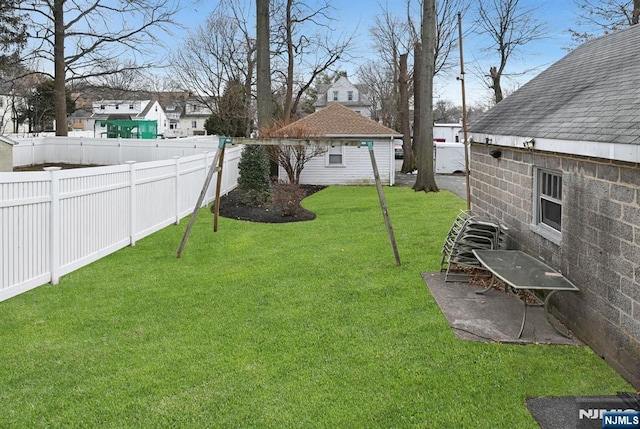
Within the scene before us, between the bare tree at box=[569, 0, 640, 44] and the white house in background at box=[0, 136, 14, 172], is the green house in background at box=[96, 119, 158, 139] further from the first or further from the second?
the bare tree at box=[569, 0, 640, 44]

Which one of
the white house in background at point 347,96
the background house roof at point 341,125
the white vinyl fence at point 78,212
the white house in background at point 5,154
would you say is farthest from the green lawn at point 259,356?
the white house in background at point 347,96

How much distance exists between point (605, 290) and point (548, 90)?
175 inches

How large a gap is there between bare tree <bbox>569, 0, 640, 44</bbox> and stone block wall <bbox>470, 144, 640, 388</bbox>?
728 inches

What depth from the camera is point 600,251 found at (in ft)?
16.8

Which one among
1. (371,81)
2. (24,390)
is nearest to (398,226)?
(24,390)

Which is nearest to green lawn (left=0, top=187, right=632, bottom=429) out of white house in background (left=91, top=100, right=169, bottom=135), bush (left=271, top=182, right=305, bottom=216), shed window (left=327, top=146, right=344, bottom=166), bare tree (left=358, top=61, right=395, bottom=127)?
bush (left=271, top=182, right=305, bottom=216)

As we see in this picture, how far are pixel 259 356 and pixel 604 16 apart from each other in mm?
23567

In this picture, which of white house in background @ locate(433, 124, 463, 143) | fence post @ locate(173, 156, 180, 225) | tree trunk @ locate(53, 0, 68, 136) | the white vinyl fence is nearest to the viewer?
the white vinyl fence

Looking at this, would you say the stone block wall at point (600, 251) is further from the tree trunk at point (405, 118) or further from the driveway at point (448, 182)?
the tree trunk at point (405, 118)

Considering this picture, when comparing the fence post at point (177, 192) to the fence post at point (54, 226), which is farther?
the fence post at point (177, 192)

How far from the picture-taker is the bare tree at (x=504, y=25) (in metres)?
31.6

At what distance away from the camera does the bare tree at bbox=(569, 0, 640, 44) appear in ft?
69.9

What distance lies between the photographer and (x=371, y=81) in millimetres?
53750

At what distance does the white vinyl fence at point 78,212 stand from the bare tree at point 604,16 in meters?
18.8
